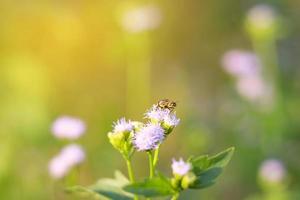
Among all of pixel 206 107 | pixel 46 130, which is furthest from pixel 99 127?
pixel 206 107

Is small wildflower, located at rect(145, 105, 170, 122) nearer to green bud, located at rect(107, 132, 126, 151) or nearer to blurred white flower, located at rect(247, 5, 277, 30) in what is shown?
green bud, located at rect(107, 132, 126, 151)

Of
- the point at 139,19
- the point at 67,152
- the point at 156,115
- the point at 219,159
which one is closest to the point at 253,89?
the point at 139,19

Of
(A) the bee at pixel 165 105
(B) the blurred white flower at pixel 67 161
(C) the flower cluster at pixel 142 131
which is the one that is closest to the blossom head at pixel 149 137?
(C) the flower cluster at pixel 142 131

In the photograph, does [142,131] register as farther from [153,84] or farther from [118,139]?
[153,84]

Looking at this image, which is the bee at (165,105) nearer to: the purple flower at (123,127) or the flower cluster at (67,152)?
the purple flower at (123,127)

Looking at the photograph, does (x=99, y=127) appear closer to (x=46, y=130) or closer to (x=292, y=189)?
(x=46, y=130)
